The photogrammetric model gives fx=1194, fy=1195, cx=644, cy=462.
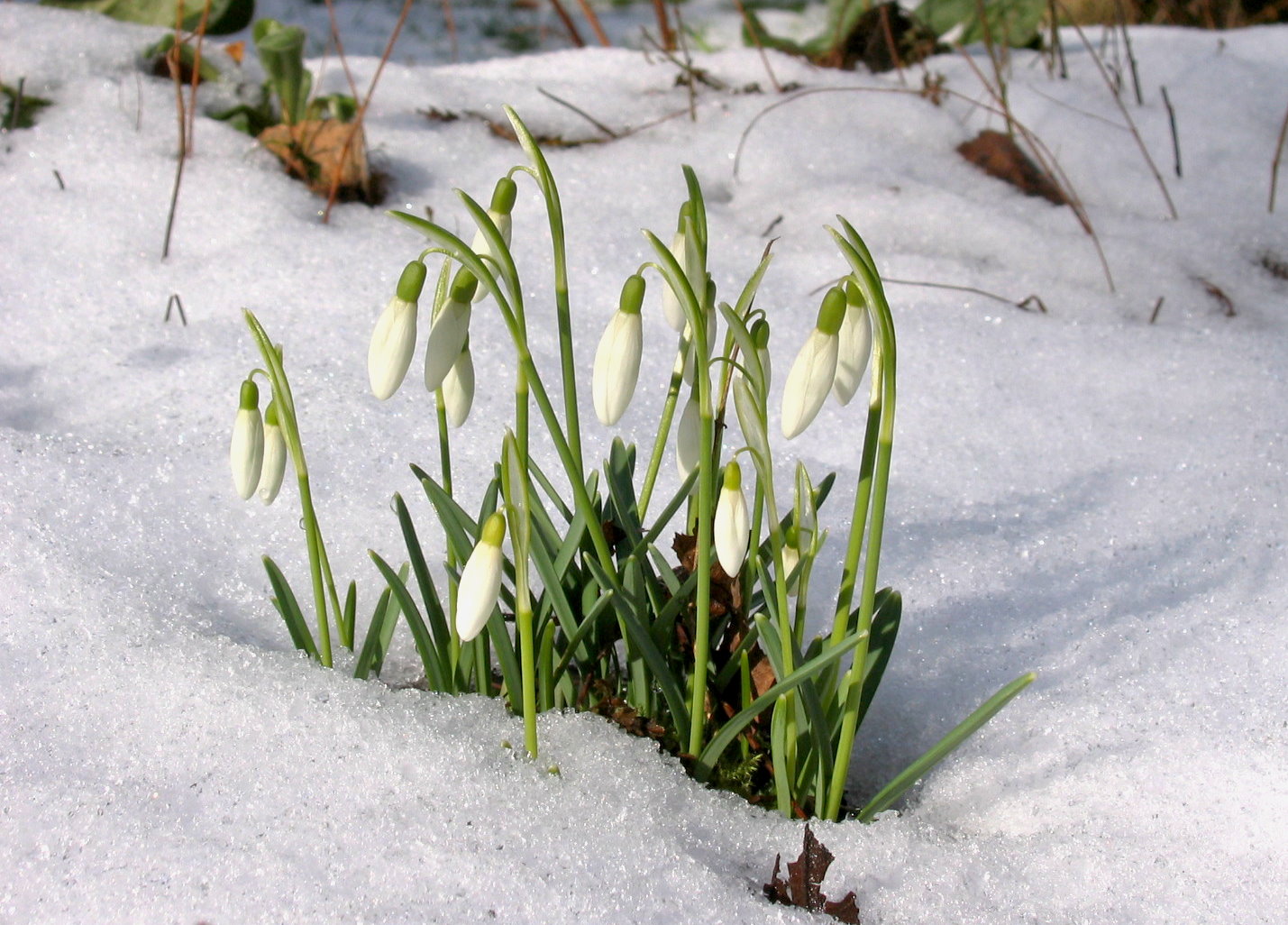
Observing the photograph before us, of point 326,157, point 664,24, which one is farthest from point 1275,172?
point 326,157

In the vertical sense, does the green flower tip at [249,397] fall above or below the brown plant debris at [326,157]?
above

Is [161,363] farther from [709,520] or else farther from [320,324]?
[709,520]

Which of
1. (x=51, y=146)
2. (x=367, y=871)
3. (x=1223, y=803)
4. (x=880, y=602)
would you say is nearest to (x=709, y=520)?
(x=880, y=602)

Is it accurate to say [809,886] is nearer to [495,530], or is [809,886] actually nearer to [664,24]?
[495,530]

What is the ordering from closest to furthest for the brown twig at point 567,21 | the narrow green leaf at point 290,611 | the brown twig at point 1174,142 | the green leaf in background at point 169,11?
the narrow green leaf at point 290,611
the brown twig at point 1174,142
the green leaf in background at point 169,11
the brown twig at point 567,21

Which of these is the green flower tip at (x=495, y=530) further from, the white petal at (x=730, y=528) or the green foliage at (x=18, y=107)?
the green foliage at (x=18, y=107)

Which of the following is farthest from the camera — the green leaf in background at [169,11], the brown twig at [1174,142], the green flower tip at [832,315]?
the green leaf in background at [169,11]

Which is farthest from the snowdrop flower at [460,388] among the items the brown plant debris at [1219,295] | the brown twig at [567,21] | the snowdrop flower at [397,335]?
the brown twig at [567,21]
